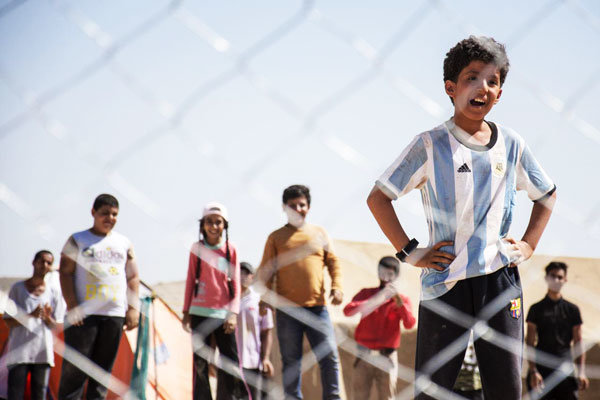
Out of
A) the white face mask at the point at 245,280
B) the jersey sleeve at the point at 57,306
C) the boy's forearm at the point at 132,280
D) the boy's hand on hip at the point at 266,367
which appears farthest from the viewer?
the white face mask at the point at 245,280

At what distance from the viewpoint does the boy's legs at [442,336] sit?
5.70 ft

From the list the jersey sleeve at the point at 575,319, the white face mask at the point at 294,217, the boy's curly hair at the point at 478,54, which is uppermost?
the white face mask at the point at 294,217

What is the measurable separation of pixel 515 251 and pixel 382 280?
2.31 m

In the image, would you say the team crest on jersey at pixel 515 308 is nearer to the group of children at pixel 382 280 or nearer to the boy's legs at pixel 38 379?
the group of children at pixel 382 280

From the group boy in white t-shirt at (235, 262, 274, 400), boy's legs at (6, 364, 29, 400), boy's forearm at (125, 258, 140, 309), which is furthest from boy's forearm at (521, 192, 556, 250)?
boy's legs at (6, 364, 29, 400)

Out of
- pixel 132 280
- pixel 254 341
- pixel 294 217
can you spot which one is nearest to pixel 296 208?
pixel 294 217

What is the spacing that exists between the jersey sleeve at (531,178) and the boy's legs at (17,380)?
10.4 ft

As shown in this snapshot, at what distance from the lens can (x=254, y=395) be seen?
4.36 metres

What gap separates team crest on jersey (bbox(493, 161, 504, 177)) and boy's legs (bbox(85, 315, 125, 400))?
6.18 feet

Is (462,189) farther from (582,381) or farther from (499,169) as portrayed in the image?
(582,381)

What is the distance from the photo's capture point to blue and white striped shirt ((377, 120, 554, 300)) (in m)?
1.73

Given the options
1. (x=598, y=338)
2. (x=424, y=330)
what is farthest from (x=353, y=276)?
(x=424, y=330)

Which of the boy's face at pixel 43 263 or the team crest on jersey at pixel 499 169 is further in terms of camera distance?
the boy's face at pixel 43 263

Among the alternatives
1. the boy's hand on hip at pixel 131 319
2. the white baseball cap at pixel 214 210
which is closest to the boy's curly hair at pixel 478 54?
the white baseball cap at pixel 214 210
